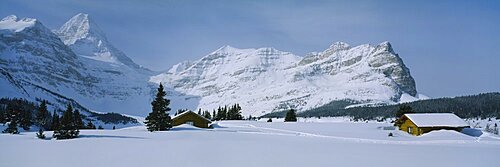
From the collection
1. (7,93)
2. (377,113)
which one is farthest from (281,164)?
(7,93)

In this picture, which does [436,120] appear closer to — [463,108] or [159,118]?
[159,118]

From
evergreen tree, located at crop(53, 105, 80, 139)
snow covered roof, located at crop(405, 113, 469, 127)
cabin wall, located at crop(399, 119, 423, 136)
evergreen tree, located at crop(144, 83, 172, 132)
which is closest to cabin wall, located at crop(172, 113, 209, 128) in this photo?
evergreen tree, located at crop(144, 83, 172, 132)

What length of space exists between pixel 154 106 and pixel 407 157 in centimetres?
3336

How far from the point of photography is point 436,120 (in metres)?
64.1

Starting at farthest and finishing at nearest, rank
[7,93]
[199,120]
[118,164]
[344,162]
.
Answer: [7,93], [199,120], [344,162], [118,164]

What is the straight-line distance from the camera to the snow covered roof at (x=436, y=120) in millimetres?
62478

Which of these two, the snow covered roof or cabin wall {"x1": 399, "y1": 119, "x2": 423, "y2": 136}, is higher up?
the snow covered roof

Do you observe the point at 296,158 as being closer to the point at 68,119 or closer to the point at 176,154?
the point at 176,154

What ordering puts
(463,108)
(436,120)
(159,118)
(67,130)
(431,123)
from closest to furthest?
(67,130) < (159,118) < (431,123) < (436,120) < (463,108)

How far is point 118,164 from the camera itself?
18719 millimetres

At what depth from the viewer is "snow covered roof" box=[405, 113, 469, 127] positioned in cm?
6248

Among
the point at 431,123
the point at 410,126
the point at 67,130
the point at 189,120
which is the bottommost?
the point at 67,130

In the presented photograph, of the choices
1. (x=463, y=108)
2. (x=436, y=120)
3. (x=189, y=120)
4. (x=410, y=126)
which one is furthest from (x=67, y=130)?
(x=463, y=108)

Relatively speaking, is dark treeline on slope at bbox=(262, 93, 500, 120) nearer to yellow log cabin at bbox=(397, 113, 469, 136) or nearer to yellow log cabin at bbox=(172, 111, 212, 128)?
yellow log cabin at bbox=(397, 113, 469, 136)
